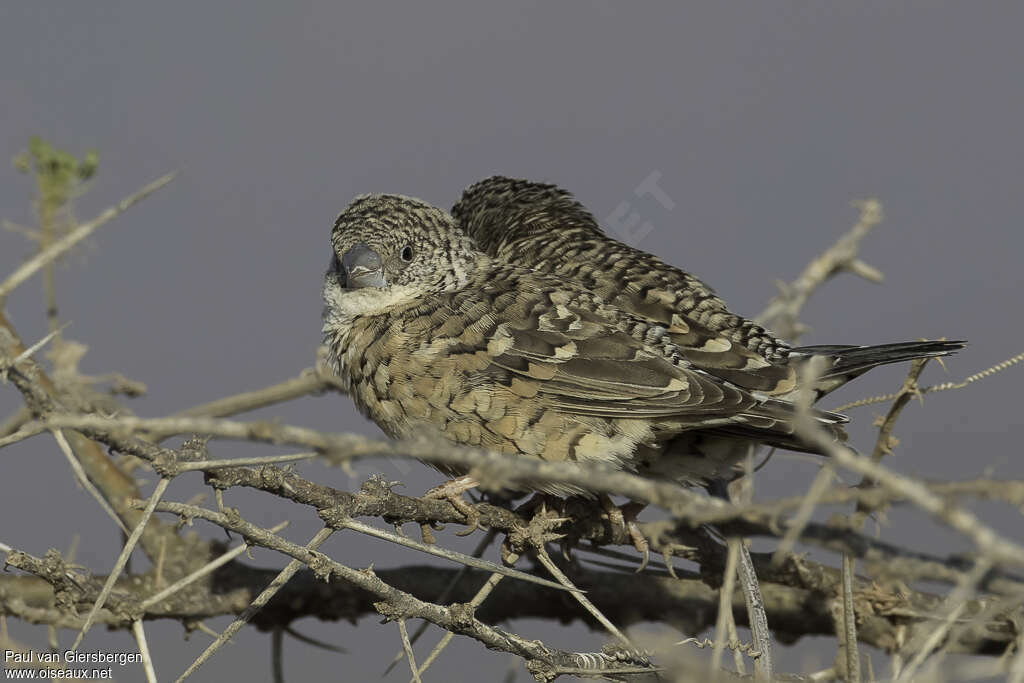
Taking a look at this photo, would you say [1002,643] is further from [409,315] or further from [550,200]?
[550,200]

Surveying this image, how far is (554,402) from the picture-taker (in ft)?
13.2

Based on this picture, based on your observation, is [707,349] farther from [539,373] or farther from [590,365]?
[539,373]

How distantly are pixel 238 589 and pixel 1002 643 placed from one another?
2717 mm

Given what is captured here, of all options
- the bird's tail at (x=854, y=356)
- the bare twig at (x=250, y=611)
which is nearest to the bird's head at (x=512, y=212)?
the bird's tail at (x=854, y=356)

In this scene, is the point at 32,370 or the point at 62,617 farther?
the point at 62,617

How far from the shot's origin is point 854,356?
421 cm

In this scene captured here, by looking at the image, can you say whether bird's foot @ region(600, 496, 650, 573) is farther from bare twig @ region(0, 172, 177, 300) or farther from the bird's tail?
bare twig @ region(0, 172, 177, 300)

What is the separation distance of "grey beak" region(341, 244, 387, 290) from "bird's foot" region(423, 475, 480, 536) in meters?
1.06

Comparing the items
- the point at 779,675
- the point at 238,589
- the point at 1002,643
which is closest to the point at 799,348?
the point at 1002,643

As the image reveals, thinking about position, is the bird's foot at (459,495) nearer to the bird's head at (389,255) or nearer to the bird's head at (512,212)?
Result: the bird's head at (389,255)

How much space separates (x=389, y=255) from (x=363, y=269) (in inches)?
6.8

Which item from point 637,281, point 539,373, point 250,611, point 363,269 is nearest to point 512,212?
point 637,281

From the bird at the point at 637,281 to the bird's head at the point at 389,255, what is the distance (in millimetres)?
589

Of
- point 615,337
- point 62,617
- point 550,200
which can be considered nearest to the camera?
point 62,617
